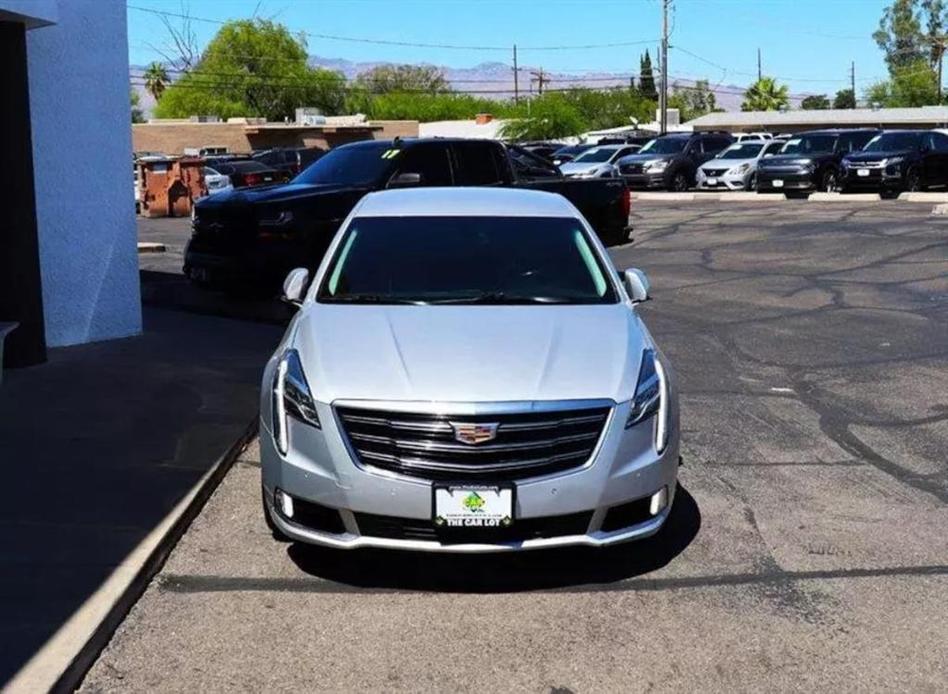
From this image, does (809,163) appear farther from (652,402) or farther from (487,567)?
(487,567)

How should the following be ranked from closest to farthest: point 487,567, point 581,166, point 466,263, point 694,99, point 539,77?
1. point 487,567
2. point 466,263
3. point 581,166
4. point 539,77
5. point 694,99

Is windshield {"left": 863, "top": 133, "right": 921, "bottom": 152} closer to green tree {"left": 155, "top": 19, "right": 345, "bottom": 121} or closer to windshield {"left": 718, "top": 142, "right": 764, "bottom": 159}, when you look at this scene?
windshield {"left": 718, "top": 142, "right": 764, "bottom": 159}

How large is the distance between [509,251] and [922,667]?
10.3 feet

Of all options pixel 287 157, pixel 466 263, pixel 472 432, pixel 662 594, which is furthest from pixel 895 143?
pixel 472 432

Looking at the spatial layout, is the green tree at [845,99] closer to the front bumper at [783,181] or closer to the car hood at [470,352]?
the front bumper at [783,181]

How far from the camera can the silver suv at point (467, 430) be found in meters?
4.70

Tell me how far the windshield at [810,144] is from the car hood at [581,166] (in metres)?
4.96

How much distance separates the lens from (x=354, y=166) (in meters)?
12.8

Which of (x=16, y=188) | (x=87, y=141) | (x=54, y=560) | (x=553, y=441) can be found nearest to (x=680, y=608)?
(x=553, y=441)

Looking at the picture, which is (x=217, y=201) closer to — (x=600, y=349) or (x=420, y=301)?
(x=420, y=301)

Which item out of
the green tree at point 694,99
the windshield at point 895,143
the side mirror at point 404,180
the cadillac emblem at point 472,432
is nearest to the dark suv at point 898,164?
the windshield at point 895,143

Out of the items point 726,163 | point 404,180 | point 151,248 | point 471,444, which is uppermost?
point 726,163

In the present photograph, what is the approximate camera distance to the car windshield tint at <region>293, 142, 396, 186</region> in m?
12.6

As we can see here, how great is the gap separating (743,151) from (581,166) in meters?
4.82
